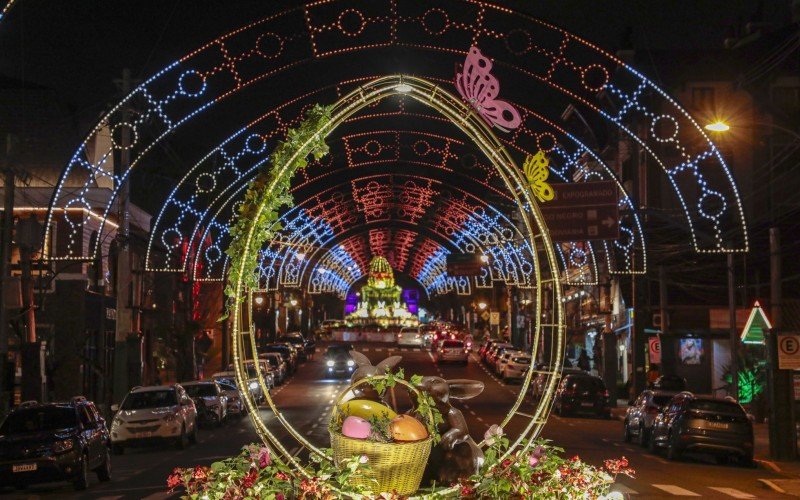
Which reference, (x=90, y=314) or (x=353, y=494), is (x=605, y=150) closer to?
(x=90, y=314)

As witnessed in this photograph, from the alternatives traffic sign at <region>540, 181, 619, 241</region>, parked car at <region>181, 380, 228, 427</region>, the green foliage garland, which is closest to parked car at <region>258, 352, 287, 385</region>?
parked car at <region>181, 380, 228, 427</region>

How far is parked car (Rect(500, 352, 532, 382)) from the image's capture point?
57.7m

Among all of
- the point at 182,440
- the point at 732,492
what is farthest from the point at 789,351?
the point at 182,440

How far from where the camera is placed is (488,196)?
3516 inches

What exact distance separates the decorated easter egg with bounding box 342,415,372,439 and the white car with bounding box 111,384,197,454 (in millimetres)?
21524

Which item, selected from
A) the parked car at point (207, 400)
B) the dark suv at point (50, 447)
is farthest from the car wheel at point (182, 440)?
the parked car at point (207, 400)

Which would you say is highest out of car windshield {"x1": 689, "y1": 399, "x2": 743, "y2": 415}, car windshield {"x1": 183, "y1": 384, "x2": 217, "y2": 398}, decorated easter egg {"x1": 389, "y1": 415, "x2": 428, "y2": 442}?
decorated easter egg {"x1": 389, "y1": 415, "x2": 428, "y2": 442}

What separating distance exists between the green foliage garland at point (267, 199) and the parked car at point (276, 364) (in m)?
46.3

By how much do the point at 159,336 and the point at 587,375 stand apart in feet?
71.0

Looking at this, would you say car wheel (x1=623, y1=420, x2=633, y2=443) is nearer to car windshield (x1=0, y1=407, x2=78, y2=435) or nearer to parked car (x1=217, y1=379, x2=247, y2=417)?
parked car (x1=217, y1=379, x2=247, y2=417)

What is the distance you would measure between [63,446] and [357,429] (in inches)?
558

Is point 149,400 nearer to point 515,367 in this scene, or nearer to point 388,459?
point 388,459

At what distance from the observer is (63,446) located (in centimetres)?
2123

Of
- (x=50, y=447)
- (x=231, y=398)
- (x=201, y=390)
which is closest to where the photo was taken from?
(x=50, y=447)
